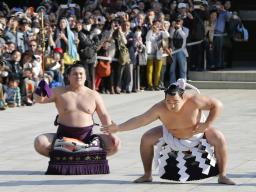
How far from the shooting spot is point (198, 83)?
21188 millimetres

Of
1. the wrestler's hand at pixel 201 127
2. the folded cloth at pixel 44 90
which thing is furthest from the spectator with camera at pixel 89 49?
the wrestler's hand at pixel 201 127

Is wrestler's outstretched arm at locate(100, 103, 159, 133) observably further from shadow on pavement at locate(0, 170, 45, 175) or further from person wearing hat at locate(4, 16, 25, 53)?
person wearing hat at locate(4, 16, 25, 53)

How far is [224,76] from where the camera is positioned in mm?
21344

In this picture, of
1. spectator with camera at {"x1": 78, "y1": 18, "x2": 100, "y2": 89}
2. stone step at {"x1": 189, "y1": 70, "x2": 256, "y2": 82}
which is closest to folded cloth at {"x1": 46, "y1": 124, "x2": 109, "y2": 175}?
spectator with camera at {"x1": 78, "y1": 18, "x2": 100, "y2": 89}

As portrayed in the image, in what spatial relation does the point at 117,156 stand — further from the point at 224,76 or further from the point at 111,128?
the point at 224,76

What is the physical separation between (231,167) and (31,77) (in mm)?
7041

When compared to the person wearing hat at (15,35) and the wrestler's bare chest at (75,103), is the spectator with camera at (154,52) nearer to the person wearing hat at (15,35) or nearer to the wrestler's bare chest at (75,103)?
the person wearing hat at (15,35)

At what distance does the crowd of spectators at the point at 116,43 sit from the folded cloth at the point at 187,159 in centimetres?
734

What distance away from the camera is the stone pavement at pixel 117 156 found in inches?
401

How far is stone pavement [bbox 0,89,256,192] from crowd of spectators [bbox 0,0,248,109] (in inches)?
26.1

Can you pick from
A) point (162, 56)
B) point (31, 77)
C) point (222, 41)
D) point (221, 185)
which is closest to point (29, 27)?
point (31, 77)

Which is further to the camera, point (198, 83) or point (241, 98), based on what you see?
point (198, 83)

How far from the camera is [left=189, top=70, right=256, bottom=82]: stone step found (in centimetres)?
2125

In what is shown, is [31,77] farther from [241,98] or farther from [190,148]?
[190,148]
